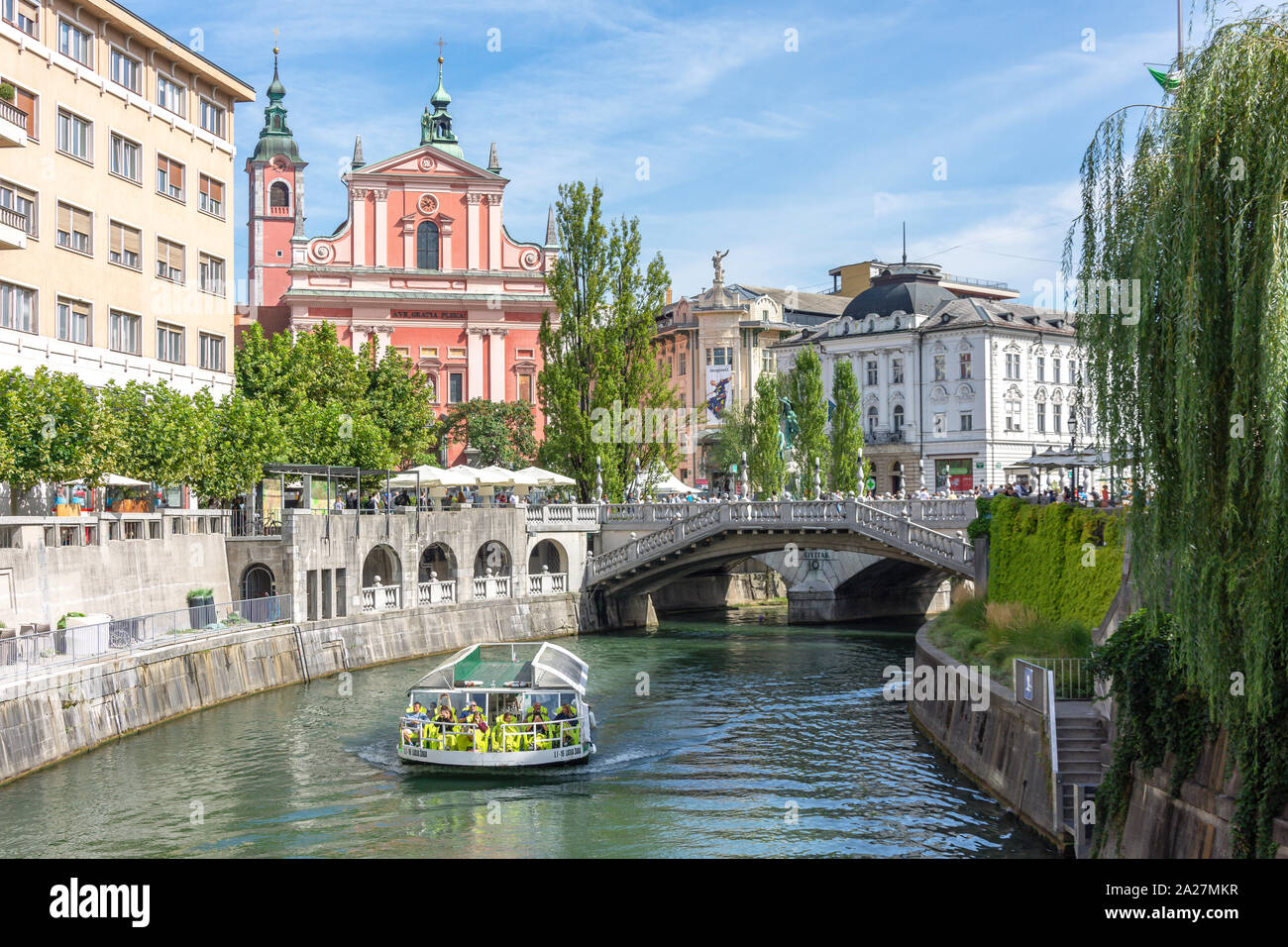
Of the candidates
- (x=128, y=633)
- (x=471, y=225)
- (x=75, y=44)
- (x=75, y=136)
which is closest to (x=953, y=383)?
(x=471, y=225)

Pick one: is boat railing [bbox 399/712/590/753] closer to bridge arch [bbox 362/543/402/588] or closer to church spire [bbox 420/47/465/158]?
bridge arch [bbox 362/543/402/588]

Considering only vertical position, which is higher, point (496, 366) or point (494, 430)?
point (496, 366)

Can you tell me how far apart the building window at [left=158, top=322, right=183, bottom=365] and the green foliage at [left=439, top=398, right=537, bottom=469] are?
28.7m

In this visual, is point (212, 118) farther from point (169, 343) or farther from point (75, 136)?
point (169, 343)

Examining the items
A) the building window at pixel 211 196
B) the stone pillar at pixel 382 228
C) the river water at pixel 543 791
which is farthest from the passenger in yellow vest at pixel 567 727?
the stone pillar at pixel 382 228

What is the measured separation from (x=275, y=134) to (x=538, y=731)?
351ft

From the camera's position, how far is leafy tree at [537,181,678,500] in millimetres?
64312

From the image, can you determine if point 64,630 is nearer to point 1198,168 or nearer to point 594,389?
point 1198,168

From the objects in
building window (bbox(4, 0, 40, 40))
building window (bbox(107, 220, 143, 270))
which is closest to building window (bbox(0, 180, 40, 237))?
building window (bbox(107, 220, 143, 270))

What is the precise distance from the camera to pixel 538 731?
32094mm

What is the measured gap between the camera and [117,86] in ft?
157
